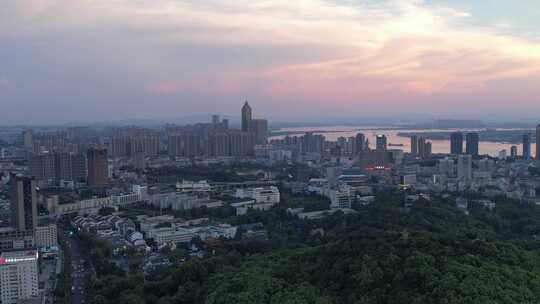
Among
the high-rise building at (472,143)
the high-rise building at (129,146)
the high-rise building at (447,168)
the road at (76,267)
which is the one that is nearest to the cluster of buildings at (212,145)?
the high-rise building at (129,146)

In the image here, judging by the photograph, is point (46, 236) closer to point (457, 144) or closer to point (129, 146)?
point (129, 146)

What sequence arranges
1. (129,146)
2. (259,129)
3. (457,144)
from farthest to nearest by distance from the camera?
(259,129) < (129,146) < (457,144)

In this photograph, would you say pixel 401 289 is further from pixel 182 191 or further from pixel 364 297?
pixel 182 191

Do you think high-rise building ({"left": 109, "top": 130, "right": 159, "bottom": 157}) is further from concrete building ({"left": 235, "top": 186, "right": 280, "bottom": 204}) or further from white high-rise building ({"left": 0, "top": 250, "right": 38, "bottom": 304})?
white high-rise building ({"left": 0, "top": 250, "right": 38, "bottom": 304})

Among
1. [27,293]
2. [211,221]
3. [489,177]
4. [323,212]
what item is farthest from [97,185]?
[489,177]

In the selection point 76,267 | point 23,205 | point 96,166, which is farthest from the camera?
point 96,166

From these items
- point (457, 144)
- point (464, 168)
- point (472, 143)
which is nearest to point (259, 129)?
point (457, 144)
